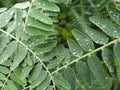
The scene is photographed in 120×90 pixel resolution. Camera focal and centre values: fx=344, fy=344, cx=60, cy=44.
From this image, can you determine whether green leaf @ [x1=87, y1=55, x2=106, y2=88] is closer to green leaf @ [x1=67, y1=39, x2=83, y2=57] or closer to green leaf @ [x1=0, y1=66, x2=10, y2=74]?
green leaf @ [x1=67, y1=39, x2=83, y2=57]

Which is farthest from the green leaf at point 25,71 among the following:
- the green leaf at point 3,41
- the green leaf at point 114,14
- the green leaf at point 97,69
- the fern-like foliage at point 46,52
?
the green leaf at point 114,14

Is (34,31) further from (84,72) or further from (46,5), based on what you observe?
(84,72)

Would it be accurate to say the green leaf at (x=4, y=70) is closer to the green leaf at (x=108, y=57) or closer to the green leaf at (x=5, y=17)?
the green leaf at (x=5, y=17)

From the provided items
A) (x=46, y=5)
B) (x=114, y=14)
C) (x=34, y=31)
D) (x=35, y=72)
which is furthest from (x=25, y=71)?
(x=114, y=14)

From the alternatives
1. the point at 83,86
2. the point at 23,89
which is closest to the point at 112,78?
the point at 83,86

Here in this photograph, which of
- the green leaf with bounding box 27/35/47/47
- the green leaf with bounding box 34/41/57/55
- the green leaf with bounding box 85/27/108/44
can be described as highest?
the green leaf with bounding box 27/35/47/47

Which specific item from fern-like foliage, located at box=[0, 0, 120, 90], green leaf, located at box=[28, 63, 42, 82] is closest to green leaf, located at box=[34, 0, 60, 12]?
fern-like foliage, located at box=[0, 0, 120, 90]

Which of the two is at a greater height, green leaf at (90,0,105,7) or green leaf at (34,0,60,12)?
green leaf at (34,0,60,12)

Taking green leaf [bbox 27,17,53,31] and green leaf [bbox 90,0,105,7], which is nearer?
green leaf [bbox 27,17,53,31]
